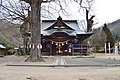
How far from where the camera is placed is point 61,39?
49.7 meters

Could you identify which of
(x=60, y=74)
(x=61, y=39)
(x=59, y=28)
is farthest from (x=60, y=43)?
(x=60, y=74)

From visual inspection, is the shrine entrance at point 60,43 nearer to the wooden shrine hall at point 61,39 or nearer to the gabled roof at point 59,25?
the wooden shrine hall at point 61,39

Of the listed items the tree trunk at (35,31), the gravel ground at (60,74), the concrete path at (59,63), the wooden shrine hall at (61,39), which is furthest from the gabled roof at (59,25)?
the gravel ground at (60,74)

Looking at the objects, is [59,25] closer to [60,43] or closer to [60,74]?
[60,43]

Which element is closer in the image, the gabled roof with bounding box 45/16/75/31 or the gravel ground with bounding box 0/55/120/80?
→ the gravel ground with bounding box 0/55/120/80

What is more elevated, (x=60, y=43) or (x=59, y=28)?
(x=59, y=28)

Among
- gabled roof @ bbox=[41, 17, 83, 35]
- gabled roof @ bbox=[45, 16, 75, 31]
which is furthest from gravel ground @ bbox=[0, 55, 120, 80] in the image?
gabled roof @ bbox=[45, 16, 75, 31]

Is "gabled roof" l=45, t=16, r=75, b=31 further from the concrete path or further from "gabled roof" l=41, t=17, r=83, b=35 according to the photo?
the concrete path

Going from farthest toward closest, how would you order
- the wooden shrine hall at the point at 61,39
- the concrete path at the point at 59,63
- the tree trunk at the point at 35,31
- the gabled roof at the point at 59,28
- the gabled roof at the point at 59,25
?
the gabled roof at the point at 59,25 < the gabled roof at the point at 59,28 < the wooden shrine hall at the point at 61,39 < the tree trunk at the point at 35,31 < the concrete path at the point at 59,63

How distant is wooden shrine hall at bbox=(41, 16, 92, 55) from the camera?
48.8 m

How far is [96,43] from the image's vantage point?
247 ft

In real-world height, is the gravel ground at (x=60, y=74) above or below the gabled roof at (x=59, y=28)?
below

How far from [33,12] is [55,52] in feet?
79.7

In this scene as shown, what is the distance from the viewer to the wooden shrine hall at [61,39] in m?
48.8
